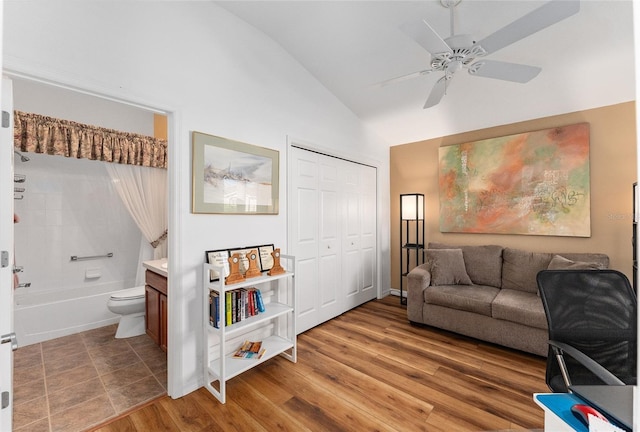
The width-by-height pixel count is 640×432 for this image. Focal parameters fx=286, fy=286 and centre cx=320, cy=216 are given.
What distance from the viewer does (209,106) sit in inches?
90.4

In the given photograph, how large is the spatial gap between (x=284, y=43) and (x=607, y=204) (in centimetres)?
364

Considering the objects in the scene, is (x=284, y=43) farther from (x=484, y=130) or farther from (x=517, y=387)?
(x=517, y=387)

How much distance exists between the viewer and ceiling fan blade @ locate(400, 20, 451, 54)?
1.59 metres

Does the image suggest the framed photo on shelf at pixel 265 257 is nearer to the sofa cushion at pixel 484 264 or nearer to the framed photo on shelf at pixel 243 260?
the framed photo on shelf at pixel 243 260

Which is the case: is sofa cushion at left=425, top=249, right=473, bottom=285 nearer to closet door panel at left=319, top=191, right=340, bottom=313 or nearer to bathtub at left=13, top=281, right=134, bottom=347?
closet door panel at left=319, top=191, right=340, bottom=313

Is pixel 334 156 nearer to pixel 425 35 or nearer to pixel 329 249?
pixel 329 249

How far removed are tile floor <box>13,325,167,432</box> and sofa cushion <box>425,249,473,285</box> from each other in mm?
2850

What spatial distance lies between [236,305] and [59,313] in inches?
92.8

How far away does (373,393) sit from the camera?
211cm

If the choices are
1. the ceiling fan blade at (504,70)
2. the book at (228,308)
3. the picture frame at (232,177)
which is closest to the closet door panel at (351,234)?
the picture frame at (232,177)

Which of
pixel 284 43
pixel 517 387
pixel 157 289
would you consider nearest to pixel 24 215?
pixel 157 289

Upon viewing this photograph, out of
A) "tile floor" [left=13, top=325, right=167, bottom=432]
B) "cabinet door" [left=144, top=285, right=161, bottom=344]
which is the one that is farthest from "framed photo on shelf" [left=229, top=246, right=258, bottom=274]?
"tile floor" [left=13, top=325, right=167, bottom=432]

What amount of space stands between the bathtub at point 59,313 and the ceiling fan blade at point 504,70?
4474 mm

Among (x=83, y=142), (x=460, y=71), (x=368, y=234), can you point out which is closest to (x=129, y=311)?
(x=83, y=142)
